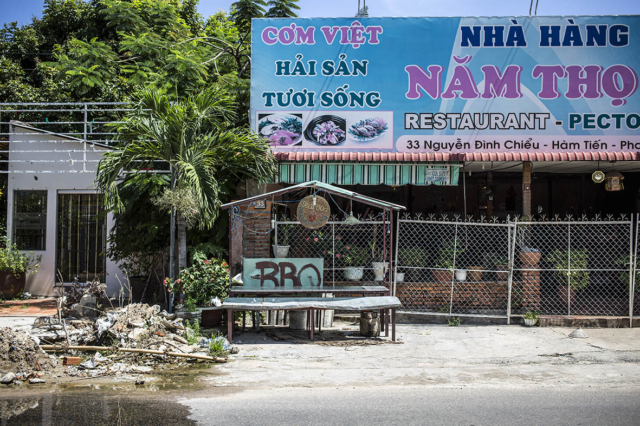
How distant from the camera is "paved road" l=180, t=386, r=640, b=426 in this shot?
5090 mm

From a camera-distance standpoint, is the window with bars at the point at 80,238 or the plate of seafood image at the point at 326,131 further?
the window with bars at the point at 80,238

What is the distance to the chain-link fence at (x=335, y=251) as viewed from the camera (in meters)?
10.6

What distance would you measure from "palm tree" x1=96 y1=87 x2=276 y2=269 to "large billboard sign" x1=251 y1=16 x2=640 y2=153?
4.90 ft

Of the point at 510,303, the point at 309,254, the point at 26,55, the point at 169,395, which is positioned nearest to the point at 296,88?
the point at 309,254

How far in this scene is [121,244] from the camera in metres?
11.3

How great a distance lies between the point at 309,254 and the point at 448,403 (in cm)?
569

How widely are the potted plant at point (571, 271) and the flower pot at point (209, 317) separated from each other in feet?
22.2

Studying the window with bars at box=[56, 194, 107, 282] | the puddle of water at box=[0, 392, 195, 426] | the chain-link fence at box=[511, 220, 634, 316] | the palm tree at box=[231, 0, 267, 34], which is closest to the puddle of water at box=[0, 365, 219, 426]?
the puddle of water at box=[0, 392, 195, 426]

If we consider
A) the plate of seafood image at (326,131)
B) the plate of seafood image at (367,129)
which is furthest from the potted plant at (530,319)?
the plate of seafood image at (326,131)

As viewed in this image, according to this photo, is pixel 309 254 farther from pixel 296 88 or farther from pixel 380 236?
pixel 296 88

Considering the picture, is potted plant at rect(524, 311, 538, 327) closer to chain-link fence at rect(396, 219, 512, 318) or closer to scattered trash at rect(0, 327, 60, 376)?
chain-link fence at rect(396, 219, 512, 318)

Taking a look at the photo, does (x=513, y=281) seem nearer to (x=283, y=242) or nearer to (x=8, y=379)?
(x=283, y=242)

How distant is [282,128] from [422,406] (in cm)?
751

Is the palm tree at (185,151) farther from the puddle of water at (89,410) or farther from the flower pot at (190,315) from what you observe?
the puddle of water at (89,410)
